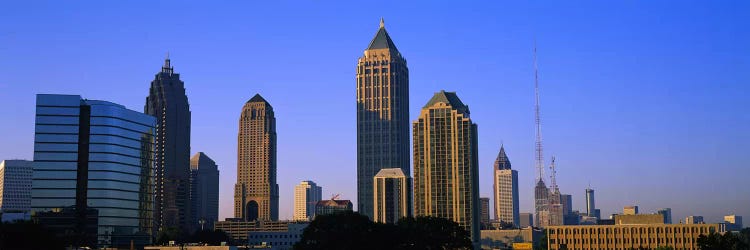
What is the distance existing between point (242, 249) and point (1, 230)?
6546 centimetres

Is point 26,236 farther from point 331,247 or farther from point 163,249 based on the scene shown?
point 331,247

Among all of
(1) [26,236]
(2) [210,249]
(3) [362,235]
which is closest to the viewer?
(1) [26,236]

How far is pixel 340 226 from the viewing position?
193 meters

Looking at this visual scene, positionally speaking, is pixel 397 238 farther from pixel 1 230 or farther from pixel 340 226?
pixel 1 230

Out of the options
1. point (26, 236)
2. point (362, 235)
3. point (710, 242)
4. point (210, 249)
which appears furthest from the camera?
point (362, 235)

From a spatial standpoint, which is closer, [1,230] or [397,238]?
[1,230]

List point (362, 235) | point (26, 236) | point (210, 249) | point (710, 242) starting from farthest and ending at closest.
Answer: point (362, 235) < point (210, 249) < point (710, 242) < point (26, 236)

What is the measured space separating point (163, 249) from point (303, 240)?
89.4 ft

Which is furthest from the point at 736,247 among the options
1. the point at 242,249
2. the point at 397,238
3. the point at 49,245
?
the point at 49,245

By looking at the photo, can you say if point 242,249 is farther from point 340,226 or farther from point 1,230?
point 1,230

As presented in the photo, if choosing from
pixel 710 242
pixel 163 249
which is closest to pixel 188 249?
pixel 163 249

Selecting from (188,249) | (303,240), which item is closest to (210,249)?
(188,249)

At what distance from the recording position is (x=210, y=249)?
6993 inches

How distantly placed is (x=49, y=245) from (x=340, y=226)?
69.6 meters
